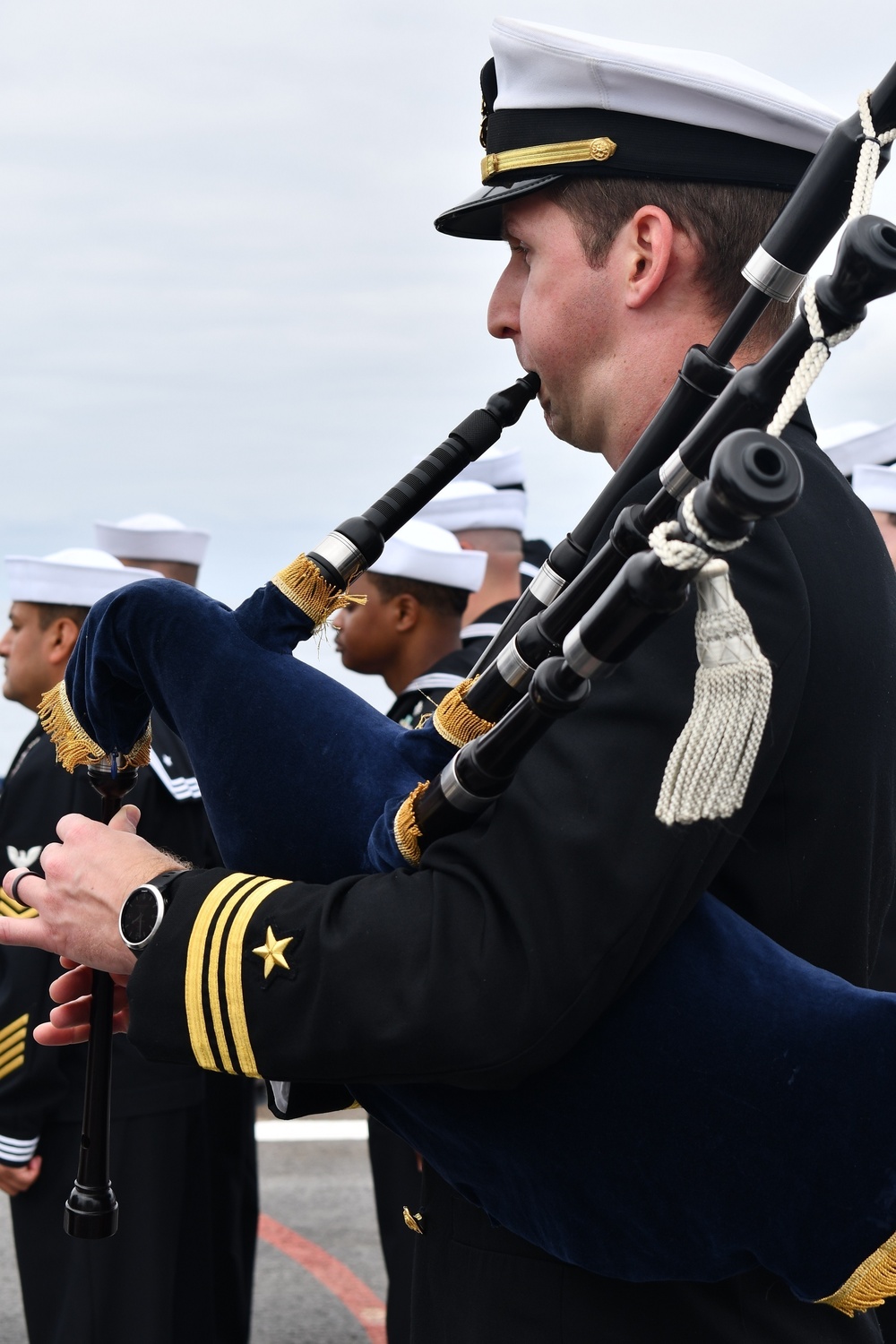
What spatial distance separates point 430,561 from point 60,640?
3.92 feet

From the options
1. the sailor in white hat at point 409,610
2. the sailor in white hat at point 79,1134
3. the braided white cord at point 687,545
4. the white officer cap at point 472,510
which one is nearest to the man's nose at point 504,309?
the braided white cord at point 687,545

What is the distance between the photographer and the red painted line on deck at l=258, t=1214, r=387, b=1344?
15.9 ft

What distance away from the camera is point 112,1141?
3707mm

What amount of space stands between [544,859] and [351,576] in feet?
1.87

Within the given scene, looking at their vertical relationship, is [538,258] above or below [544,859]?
above

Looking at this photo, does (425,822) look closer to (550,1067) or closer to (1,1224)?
(550,1067)

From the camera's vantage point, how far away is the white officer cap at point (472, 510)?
18.8ft

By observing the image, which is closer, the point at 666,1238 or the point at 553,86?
the point at 666,1238

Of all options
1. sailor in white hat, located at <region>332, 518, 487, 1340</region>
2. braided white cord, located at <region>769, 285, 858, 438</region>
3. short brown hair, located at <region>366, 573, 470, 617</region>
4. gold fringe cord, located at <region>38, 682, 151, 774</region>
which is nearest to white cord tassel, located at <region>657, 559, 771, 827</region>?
braided white cord, located at <region>769, 285, 858, 438</region>

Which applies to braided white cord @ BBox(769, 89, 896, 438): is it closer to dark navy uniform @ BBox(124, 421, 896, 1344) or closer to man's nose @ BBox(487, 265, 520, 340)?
dark navy uniform @ BBox(124, 421, 896, 1344)

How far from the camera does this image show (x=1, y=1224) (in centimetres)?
572

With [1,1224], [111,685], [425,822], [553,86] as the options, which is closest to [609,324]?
[553,86]

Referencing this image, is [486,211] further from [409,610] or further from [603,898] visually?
[409,610]

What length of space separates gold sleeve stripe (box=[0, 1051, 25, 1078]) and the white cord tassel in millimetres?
2824
